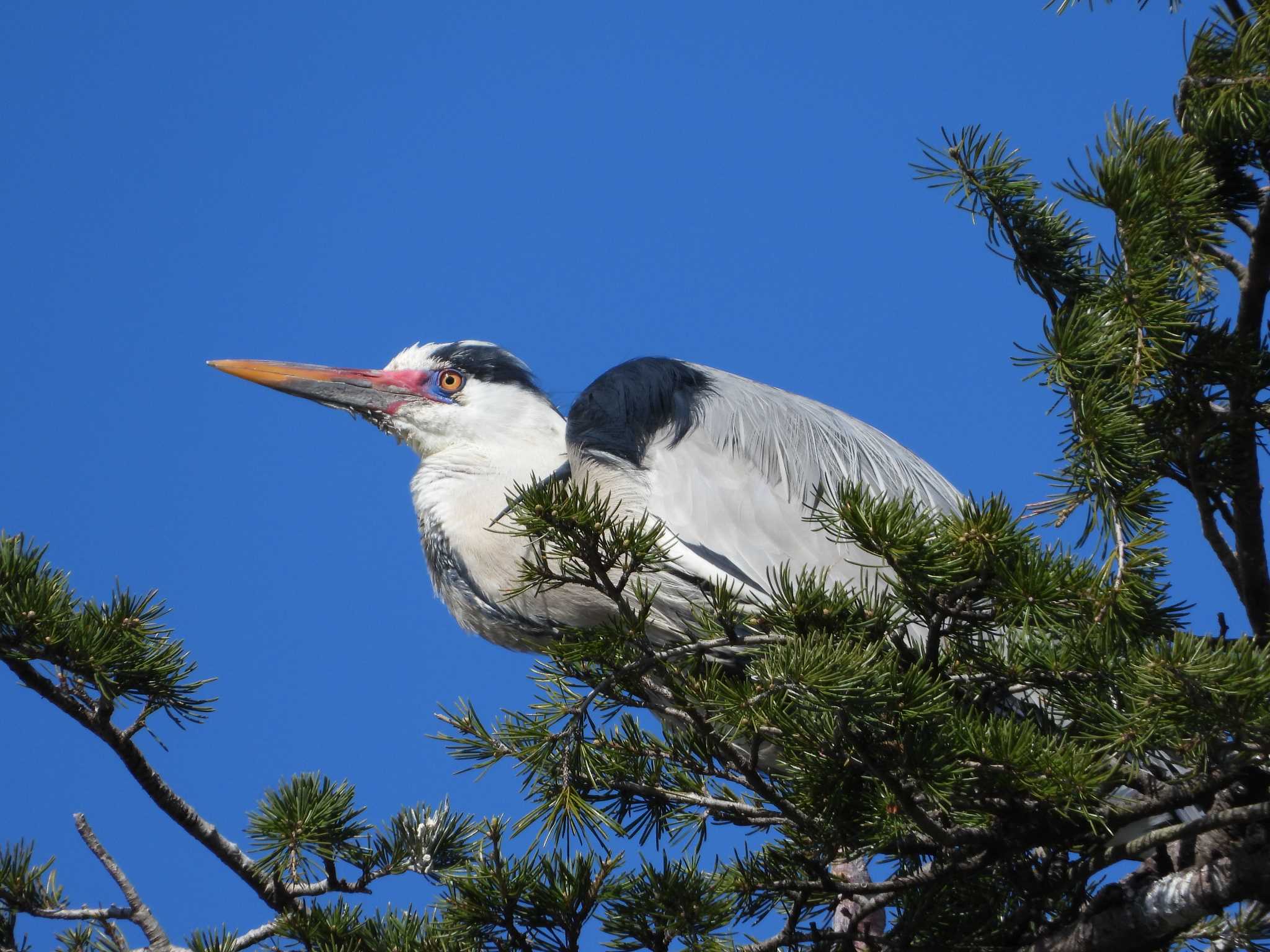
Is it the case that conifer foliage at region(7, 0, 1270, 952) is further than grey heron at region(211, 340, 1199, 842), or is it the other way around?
grey heron at region(211, 340, 1199, 842)

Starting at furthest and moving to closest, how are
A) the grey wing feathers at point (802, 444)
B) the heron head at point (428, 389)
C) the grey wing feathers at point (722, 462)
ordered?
1. the heron head at point (428, 389)
2. the grey wing feathers at point (802, 444)
3. the grey wing feathers at point (722, 462)

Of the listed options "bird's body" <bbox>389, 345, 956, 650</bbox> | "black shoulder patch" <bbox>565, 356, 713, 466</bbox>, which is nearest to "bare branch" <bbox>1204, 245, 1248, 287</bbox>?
"bird's body" <bbox>389, 345, 956, 650</bbox>

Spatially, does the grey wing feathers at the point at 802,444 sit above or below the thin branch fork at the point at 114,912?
above

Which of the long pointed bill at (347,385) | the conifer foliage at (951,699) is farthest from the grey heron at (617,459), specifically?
the conifer foliage at (951,699)

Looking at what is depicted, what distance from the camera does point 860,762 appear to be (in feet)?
5.53

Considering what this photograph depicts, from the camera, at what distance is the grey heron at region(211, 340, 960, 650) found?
303 cm

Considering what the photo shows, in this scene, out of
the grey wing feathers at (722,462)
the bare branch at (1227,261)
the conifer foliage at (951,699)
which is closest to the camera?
the conifer foliage at (951,699)

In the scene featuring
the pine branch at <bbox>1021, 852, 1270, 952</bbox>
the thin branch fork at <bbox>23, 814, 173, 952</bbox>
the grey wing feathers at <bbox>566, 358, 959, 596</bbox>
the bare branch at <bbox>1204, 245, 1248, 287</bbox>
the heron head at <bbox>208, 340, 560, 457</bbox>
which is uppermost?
the heron head at <bbox>208, 340, 560, 457</bbox>

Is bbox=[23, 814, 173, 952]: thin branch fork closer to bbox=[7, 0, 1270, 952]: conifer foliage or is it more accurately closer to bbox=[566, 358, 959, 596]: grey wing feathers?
bbox=[7, 0, 1270, 952]: conifer foliage

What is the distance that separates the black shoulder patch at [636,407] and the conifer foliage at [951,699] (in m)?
1.07

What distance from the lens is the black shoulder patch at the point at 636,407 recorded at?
308 centimetres

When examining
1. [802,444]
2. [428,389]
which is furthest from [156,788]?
[428,389]

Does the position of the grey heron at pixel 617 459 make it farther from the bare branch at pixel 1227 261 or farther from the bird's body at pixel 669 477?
the bare branch at pixel 1227 261

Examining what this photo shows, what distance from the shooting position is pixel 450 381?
3.76 metres
